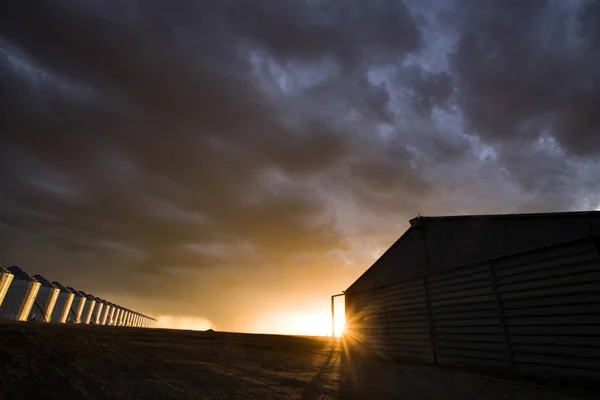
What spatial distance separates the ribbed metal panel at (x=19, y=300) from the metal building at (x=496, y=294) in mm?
47979

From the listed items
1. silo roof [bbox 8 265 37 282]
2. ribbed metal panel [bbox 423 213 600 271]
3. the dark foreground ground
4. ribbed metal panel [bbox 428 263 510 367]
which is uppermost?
silo roof [bbox 8 265 37 282]

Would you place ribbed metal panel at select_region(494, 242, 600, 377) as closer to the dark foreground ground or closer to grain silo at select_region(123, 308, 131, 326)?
the dark foreground ground

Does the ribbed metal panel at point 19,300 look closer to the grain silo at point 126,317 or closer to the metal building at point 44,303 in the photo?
the metal building at point 44,303

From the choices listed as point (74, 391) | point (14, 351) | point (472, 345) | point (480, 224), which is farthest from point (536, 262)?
point (14, 351)

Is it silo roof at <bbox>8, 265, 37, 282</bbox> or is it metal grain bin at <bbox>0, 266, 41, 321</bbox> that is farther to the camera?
silo roof at <bbox>8, 265, 37, 282</bbox>

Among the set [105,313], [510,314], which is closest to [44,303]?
[105,313]

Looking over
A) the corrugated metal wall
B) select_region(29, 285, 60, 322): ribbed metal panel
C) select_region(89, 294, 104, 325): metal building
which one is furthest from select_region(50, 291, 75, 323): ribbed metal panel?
the corrugated metal wall

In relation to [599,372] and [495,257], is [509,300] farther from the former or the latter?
[599,372]

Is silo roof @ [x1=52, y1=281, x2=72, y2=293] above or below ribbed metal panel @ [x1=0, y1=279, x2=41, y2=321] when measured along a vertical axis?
above

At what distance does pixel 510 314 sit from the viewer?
10055 mm

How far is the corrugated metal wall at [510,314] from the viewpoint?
330 inches

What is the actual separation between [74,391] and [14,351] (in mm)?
5623

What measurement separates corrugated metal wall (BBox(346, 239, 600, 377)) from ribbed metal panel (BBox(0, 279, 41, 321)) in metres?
49.0

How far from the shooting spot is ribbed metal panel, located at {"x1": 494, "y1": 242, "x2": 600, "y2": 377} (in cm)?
822
